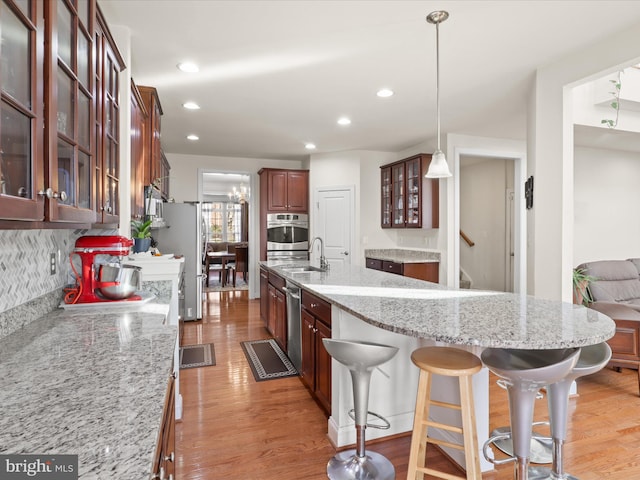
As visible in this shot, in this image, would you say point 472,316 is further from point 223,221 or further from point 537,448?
point 223,221

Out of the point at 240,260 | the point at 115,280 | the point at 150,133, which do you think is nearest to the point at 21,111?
the point at 115,280

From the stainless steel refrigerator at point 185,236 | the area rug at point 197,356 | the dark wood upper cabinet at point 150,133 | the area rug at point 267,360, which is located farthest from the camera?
the stainless steel refrigerator at point 185,236

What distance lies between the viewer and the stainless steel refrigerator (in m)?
4.82

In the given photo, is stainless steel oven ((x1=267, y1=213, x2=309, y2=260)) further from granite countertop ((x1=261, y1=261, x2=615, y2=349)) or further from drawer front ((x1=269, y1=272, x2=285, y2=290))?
granite countertop ((x1=261, y1=261, x2=615, y2=349))

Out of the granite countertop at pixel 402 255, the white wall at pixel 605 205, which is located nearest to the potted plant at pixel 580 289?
the white wall at pixel 605 205

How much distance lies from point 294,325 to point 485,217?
4846 millimetres

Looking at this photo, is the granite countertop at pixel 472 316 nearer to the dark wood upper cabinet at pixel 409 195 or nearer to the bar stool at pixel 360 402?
the bar stool at pixel 360 402

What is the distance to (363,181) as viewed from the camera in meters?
6.21

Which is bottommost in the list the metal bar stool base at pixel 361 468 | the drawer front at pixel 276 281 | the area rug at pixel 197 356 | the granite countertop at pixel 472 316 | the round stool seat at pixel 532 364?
the metal bar stool base at pixel 361 468

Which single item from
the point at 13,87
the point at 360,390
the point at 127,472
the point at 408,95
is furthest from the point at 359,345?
the point at 408,95

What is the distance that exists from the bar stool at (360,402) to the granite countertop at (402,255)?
3.40 metres

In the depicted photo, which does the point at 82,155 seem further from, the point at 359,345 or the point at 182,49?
the point at 182,49

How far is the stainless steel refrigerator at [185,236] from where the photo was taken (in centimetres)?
482

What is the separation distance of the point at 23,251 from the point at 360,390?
5.47ft
